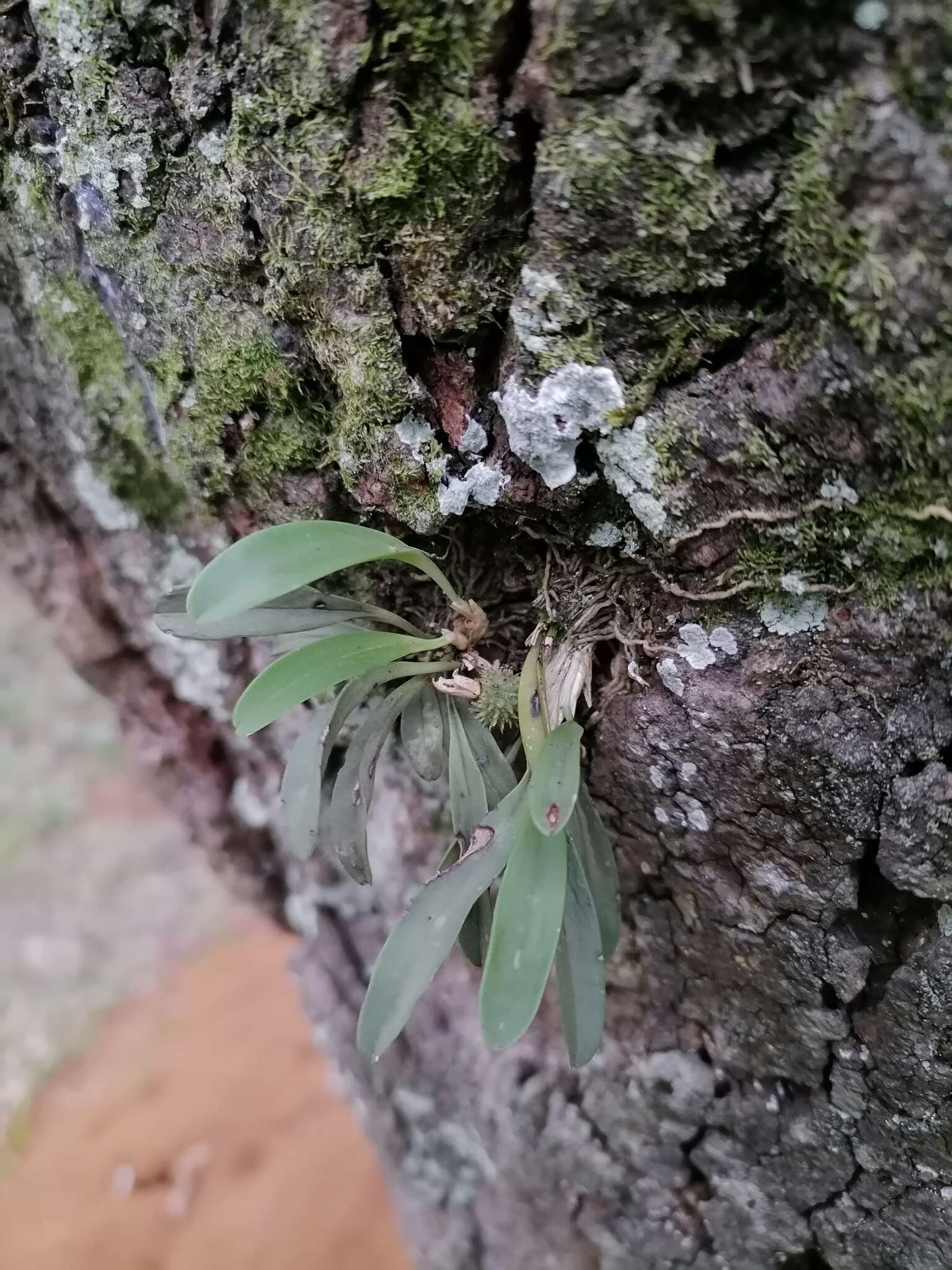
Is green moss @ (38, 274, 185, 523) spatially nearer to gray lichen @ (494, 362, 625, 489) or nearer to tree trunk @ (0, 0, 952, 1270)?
tree trunk @ (0, 0, 952, 1270)

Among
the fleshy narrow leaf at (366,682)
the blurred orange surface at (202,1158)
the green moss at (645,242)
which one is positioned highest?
the green moss at (645,242)

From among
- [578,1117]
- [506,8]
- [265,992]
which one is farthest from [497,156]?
[265,992]

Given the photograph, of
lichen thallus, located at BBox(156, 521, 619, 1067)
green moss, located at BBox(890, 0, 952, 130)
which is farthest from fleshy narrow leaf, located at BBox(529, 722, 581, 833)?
green moss, located at BBox(890, 0, 952, 130)

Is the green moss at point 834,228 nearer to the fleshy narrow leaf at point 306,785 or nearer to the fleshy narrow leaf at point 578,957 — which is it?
the fleshy narrow leaf at point 578,957

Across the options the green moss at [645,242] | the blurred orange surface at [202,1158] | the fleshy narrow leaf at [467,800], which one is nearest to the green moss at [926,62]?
the green moss at [645,242]

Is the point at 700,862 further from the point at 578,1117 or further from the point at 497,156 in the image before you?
the point at 497,156

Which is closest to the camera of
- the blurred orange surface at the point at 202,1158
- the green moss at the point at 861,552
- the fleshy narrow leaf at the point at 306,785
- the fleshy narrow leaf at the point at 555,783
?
the green moss at the point at 861,552

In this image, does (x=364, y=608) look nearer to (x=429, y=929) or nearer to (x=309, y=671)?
(x=309, y=671)
